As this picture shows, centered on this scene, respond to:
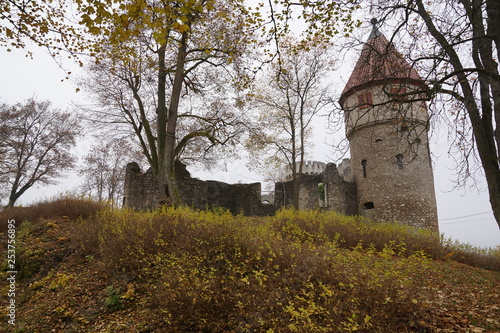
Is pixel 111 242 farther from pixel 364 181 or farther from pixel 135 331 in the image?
pixel 364 181

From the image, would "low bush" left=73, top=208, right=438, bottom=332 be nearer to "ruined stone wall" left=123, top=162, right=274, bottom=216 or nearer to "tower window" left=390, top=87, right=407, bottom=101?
"tower window" left=390, top=87, right=407, bottom=101

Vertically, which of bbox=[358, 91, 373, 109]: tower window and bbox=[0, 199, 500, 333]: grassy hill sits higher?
bbox=[358, 91, 373, 109]: tower window

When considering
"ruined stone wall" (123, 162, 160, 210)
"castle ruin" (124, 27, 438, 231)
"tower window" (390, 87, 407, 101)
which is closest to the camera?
"tower window" (390, 87, 407, 101)

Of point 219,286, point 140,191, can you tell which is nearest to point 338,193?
point 140,191

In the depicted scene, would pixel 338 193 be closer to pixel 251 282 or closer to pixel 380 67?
pixel 380 67

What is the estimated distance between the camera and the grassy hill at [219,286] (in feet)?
11.4

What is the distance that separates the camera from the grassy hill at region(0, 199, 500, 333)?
346cm

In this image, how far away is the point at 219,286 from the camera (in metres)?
4.28

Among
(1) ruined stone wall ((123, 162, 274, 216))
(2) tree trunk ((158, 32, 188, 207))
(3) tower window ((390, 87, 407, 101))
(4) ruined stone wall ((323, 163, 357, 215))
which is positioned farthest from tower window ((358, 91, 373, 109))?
(4) ruined stone wall ((323, 163, 357, 215))

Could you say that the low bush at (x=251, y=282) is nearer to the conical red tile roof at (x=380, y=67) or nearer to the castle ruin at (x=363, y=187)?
the conical red tile roof at (x=380, y=67)

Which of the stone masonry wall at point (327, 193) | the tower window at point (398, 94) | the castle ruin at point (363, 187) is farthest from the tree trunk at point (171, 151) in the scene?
the stone masonry wall at point (327, 193)

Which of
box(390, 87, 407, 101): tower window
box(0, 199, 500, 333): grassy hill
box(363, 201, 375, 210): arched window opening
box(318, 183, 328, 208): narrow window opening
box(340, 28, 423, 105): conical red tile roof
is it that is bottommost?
box(0, 199, 500, 333): grassy hill

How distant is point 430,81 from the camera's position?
217 inches

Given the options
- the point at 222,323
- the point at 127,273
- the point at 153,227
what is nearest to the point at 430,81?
the point at 222,323
